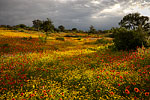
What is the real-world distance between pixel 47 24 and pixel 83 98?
3282 cm

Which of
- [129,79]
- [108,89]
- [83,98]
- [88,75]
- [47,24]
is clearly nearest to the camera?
[83,98]

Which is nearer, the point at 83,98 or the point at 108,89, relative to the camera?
the point at 83,98

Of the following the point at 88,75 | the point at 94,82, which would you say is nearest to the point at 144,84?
the point at 94,82

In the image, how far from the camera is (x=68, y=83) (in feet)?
17.4

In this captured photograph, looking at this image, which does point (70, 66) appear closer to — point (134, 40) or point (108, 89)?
point (108, 89)

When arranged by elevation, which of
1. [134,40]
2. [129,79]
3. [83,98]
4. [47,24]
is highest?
[47,24]

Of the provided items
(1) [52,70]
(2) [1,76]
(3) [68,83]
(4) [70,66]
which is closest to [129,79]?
(3) [68,83]

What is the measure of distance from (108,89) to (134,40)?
823 centimetres

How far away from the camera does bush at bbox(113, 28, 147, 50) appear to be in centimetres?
1122

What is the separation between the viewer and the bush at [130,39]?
1122cm

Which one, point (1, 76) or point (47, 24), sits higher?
point (47, 24)

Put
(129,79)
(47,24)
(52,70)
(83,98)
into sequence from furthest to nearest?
(47,24) → (52,70) → (129,79) → (83,98)

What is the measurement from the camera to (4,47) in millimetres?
12680

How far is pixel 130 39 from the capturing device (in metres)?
11.5
